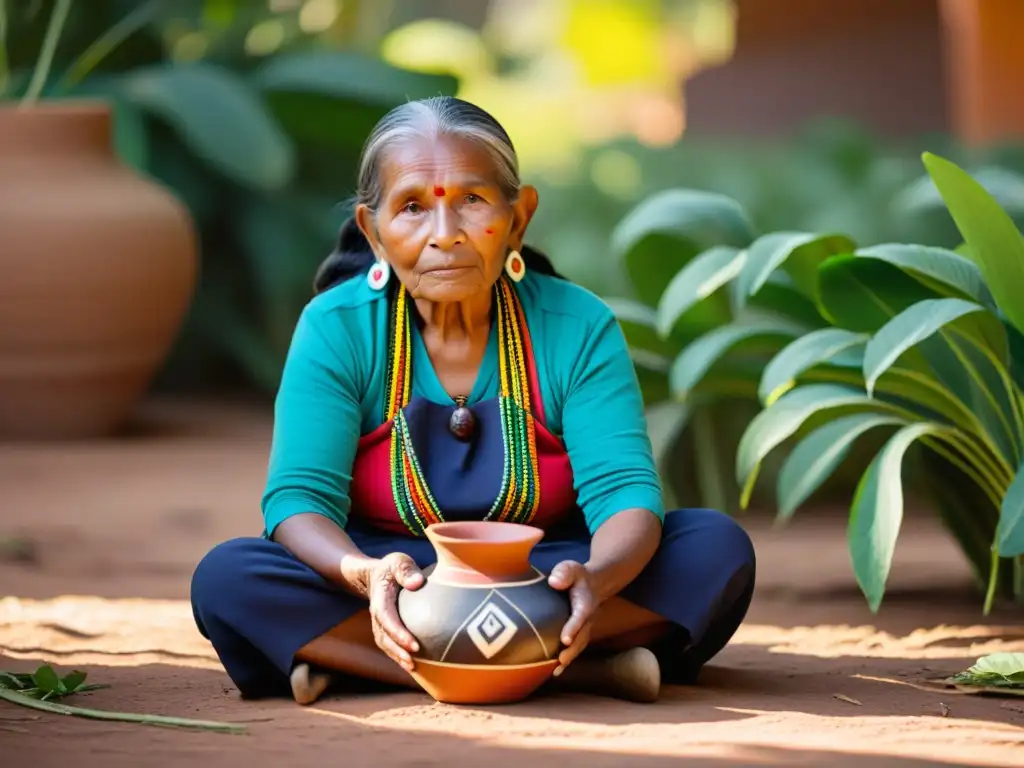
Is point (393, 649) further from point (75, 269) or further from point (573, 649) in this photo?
point (75, 269)

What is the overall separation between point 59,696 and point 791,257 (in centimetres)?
172

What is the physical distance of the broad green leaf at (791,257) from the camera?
11.0 feet

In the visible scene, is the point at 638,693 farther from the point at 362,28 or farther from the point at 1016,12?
the point at 362,28

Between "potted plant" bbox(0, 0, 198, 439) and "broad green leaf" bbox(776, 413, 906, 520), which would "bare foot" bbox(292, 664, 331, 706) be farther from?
"potted plant" bbox(0, 0, 198, 439)

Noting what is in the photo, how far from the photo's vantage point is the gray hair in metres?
2.74

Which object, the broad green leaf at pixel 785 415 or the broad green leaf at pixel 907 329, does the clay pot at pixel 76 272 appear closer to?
the broad green leaf at pixel 785 415

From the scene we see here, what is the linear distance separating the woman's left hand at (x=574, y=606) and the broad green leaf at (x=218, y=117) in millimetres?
3922

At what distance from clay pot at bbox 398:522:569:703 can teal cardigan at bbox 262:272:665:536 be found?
257 millimetres

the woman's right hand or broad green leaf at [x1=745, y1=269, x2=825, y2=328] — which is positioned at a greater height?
broad green leaf at [x1=745, y1=269, x2=825, y2=328]

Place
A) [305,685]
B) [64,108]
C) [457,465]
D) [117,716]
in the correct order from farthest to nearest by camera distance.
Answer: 1. [64,108]
2. [457,465]
3. [305,685]
4. [117,716]

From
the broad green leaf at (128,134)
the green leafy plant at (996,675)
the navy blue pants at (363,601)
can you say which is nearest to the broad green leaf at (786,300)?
the navy blue pants at (363,601)

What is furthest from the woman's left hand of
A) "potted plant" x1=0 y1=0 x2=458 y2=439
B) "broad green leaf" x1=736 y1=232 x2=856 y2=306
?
"potted plant" x1=0 y1=0 x2=458 y2=439

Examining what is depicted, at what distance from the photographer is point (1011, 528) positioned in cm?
294

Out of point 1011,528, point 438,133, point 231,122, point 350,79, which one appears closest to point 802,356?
point 1011,528
